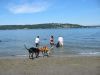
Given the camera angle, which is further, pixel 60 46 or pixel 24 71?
pixel 60 46

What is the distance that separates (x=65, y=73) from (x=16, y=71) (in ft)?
9.92

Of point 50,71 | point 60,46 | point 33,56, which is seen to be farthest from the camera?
point 60,46

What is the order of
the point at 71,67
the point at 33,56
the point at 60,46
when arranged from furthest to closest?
the point at 60,46
the point at 33,56
the point at 71,67

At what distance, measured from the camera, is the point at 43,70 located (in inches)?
648

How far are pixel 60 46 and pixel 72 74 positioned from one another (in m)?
20.9

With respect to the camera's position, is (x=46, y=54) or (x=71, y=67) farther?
(x=46, y=54)

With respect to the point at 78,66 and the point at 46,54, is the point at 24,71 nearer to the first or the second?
the point at 78,66

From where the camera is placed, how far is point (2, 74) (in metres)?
15.6

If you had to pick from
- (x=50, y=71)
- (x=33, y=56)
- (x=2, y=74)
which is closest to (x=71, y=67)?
(x=50, y=71)

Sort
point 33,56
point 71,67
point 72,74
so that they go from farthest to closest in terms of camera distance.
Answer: point 33,56 → point 71,67 → point 72,74

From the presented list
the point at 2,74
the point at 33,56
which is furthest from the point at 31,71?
the point at 33,56

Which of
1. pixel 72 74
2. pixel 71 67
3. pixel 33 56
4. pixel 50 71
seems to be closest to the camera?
pixel 72 74

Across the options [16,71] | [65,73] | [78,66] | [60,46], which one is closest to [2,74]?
[16,71]

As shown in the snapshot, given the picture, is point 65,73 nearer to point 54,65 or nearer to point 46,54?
point 54,65
